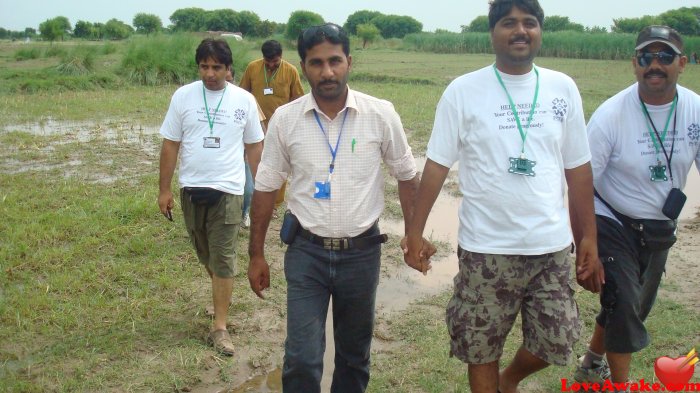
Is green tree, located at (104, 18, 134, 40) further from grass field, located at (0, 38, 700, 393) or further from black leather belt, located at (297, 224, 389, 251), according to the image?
black leather belt, located at (297, 224, 389, 251)

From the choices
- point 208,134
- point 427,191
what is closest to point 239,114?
point 208,134

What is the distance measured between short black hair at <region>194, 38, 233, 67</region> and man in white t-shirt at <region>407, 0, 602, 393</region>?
2.00m

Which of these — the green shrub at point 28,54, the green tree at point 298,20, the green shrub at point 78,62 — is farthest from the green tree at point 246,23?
the green shrub at point 78,62

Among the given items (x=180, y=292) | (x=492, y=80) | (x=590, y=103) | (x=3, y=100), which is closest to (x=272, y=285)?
(x=180, y=292)

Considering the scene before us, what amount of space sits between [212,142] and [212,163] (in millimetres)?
144

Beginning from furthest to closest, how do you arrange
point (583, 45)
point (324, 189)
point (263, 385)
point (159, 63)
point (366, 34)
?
point (366, 34), point (583, 45), point (159, 63), point (263, 385), point (324, 189)

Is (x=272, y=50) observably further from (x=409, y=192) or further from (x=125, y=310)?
(x=409, y=192)

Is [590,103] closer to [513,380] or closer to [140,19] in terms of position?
[513,380]

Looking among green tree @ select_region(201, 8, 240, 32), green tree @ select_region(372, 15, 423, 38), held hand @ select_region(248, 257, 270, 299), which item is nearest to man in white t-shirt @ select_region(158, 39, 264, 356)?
held hand @ select_region(248, 257, 270, 299)

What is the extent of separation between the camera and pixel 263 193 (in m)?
3.34

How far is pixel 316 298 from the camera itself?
325cm

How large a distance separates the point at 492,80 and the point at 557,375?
6.28 ft

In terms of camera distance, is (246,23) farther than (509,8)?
Yes

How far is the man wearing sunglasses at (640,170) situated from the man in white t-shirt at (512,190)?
43cm
